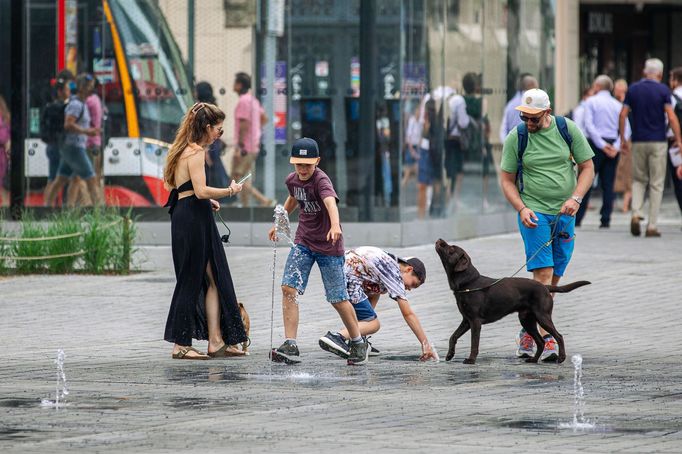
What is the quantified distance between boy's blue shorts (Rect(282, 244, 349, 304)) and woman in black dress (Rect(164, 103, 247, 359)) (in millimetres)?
566

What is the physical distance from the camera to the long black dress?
1140cm

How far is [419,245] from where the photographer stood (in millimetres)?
19469

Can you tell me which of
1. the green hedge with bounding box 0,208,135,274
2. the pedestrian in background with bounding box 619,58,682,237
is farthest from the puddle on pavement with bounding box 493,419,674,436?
the pedestrian in background with bounding box 619,58,682,237

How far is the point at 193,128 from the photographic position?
37.5 feet

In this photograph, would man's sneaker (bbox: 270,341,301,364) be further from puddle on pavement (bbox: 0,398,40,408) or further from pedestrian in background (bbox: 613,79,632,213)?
pedestrian in background (bbox: 613,79,632,213)

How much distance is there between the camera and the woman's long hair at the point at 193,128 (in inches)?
448

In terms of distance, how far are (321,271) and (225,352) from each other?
923 millimetres

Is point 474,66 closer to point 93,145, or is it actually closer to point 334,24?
point 334,24

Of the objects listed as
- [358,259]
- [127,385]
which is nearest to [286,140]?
[358,259]

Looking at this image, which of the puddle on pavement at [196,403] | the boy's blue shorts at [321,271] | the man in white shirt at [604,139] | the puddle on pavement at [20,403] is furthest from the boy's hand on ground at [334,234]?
the man in white shirt at [604,139]

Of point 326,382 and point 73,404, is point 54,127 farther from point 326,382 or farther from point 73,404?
point 73,404

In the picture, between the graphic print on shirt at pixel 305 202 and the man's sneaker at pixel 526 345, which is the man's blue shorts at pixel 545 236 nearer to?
the man's sneaker at pixel 526 345

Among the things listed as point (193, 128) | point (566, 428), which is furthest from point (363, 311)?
point (566, 428)

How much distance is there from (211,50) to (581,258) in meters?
4.99
